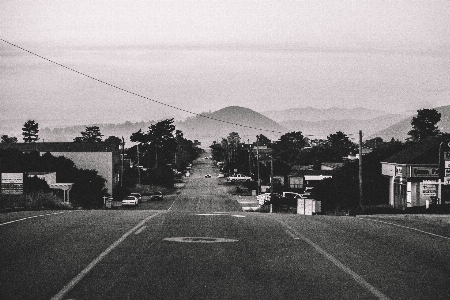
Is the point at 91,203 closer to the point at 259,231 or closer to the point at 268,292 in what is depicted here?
the point at 259,231

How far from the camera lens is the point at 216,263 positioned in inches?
471

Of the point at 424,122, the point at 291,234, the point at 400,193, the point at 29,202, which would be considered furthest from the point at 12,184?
the point at 424,122

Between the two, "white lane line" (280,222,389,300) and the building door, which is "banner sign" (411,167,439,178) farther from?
"white lane line" (280,222,389,300)

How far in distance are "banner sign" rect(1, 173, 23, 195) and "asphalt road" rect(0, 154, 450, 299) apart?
21.7 metres

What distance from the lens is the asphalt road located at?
941 cm

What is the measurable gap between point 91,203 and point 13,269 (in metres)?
64.3

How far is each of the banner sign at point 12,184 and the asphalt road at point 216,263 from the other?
71.1 ft

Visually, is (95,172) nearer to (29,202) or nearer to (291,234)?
(29,202)

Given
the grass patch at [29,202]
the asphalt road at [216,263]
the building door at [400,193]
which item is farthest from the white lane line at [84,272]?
the building door at [400,193]

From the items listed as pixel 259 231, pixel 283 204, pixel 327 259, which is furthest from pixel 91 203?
pixel 327 259

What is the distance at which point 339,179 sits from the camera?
69312 mm

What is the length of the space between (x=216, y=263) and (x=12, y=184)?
30798mm

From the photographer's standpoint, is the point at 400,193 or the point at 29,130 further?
the point at 29,130

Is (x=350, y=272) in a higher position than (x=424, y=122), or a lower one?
lower
